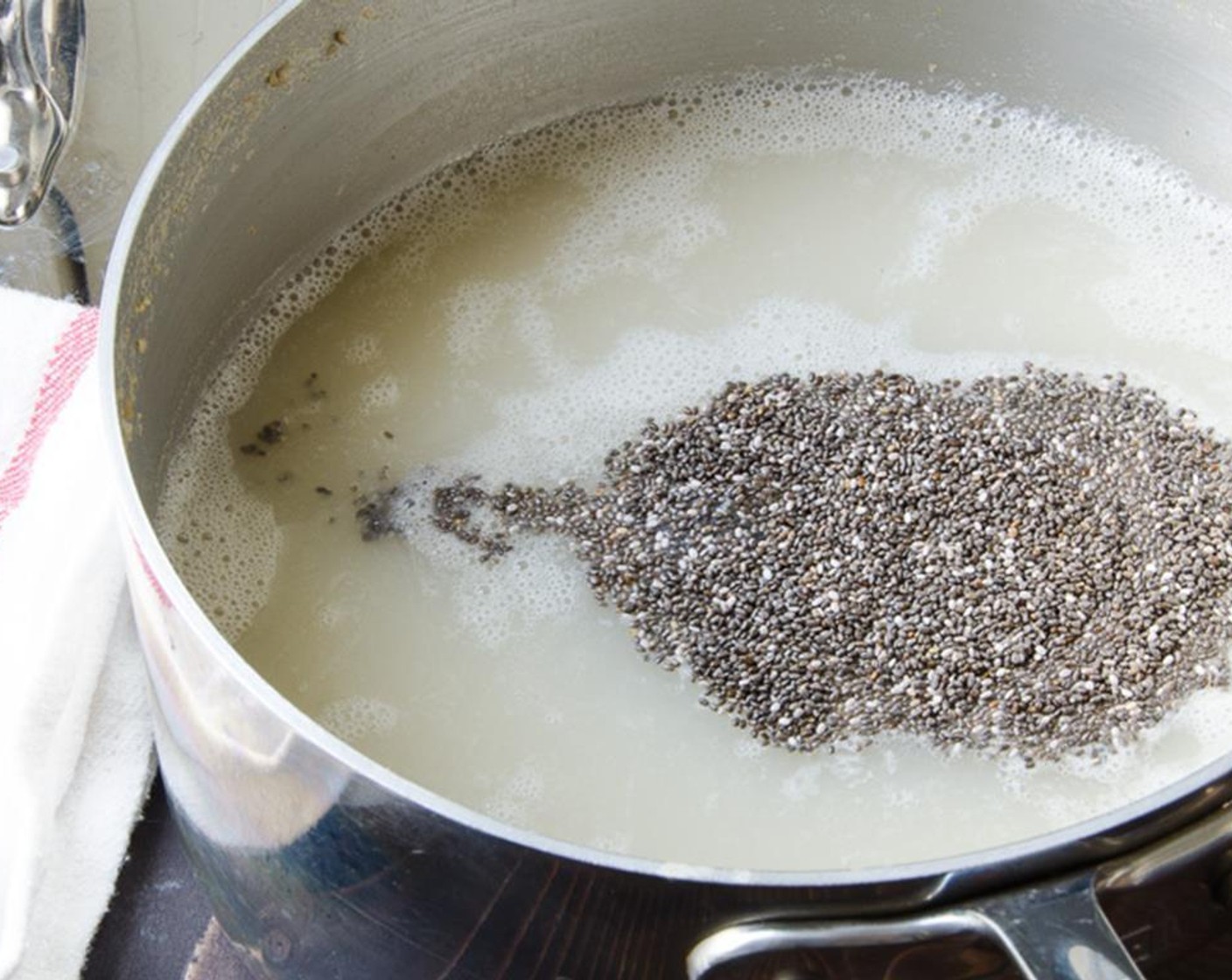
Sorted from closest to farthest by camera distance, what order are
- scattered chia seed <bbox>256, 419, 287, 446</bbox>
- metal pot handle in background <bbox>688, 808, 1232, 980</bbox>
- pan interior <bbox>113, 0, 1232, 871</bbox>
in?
metal pot handle in background <bbox>688, 808, 1232, 980</bbox>, pan interior <bbox>113, 0, 1232, 871</bbox>, scattered chia seed <bbox>256, 419, 287, 446</bbox>

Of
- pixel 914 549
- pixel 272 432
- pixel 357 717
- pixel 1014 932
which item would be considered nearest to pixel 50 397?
pixel 272 432

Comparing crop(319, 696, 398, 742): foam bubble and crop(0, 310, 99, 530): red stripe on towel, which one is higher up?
crop(319, 696, 398, 742): foam bubble

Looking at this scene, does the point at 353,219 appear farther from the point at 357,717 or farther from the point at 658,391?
the point at 357,717

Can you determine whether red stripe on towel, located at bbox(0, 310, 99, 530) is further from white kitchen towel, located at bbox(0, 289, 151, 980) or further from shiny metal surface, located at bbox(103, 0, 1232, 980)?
shiny metal surface, located at bbox(103, 0, 1232, 980)

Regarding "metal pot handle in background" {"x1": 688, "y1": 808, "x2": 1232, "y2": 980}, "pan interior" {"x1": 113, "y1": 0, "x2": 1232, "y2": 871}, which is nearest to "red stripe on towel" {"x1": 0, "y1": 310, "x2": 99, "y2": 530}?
"pan interior" {"x1": 113, "y1": 0, "x2": 1232, "y2": 871}

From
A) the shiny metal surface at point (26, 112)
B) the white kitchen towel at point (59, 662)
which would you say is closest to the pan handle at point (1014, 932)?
the white kitchen towel at point (59, 662)

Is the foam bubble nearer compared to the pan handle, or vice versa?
the pan handle

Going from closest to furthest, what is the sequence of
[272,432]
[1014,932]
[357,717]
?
[1014,932] < [357,717] < [272,432]
